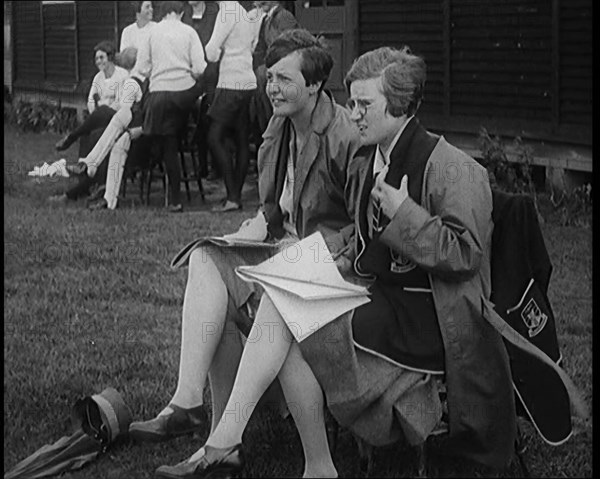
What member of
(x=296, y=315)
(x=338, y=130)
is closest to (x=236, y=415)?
(x=296, y=315)

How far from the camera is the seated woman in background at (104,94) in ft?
32.3

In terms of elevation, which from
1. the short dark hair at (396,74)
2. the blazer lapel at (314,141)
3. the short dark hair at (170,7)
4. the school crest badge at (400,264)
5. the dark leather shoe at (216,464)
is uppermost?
the short dark hair at (170,7)

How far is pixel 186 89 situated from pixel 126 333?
13.2 ft

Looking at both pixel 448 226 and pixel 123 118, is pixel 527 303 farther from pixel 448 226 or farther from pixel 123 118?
pixel 123 118

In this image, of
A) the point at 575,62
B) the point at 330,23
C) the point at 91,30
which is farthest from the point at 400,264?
the point at 91,30

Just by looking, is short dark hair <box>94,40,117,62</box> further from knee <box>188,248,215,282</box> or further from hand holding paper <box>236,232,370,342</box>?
hand holding paper <box>236,232,370,342</box>

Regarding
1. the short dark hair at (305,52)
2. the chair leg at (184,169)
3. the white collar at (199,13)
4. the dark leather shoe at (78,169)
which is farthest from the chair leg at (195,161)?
the short dark hair at (305,52)

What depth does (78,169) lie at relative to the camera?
1045 cm

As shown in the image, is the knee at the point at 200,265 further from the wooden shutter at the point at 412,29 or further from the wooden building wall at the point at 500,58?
the wooden shutter at the point at 412,29

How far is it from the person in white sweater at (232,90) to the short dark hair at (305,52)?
146 inches

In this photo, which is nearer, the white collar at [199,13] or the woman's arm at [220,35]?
the woman's arm at [220,35]

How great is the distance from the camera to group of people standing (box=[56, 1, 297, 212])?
27.3ft

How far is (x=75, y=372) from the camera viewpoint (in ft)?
16.5

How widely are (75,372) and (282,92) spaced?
174 cm
